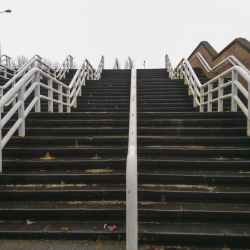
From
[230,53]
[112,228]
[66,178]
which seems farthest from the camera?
[230,53]

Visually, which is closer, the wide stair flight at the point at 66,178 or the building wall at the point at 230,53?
the wide stair flight at the point at 66,178

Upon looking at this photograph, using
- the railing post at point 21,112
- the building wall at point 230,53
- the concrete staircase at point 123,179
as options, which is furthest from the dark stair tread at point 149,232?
the building wall at point 230,53

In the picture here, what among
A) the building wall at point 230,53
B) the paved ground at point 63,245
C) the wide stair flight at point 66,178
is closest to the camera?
the paved ground at point 63,245

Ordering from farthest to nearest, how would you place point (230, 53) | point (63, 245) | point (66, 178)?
1. point (230, 53)
2. point (66, 178)
3. point (63, 245)

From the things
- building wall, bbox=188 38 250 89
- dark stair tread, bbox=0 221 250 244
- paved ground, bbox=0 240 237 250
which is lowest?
paved ground, bbox=0 240 237 250

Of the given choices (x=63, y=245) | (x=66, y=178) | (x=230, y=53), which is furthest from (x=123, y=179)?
(x=230, y=53)

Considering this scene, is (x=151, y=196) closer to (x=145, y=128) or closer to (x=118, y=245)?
(x=118, y=245)

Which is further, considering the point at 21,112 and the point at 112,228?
the point at 21,112

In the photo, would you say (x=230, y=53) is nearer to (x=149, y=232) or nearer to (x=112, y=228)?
(x=149, y=232)

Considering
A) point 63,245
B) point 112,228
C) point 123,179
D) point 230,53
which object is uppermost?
point 230,53

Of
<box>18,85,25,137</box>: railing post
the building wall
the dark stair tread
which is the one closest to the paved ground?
the dark stair tread

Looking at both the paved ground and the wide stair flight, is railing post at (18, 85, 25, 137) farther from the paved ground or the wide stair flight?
the paved ground

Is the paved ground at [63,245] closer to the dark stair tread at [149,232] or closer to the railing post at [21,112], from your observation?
the dark stair tread at [149,232]

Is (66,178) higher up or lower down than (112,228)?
higher up
